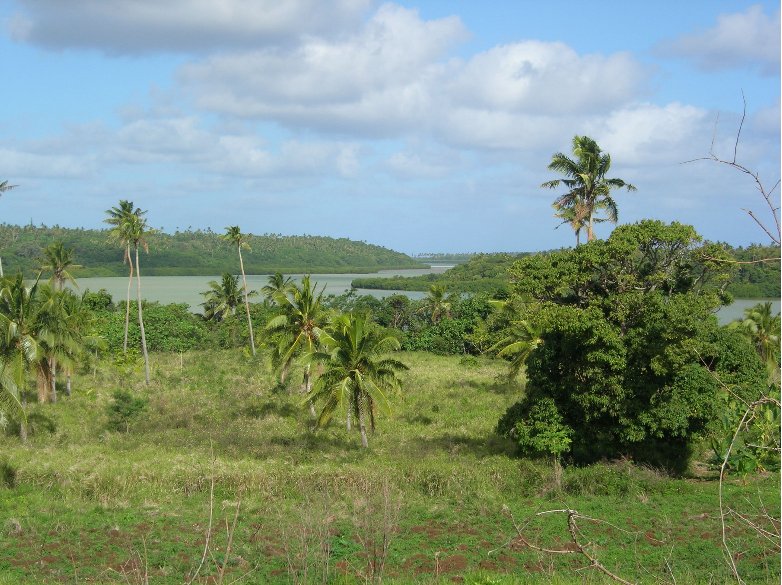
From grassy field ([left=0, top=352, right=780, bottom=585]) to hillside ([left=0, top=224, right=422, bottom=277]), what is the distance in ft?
291

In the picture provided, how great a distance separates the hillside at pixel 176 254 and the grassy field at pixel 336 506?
3497 inches

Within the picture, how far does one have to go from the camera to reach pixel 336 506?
16.3 metres

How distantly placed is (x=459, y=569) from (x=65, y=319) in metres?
20.9

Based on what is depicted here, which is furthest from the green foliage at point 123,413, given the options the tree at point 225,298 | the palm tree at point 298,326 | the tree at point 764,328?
the tree at point 225,298

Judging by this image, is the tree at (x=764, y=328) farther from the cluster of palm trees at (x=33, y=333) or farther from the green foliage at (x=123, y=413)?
the cluster of palm trees at (x=33, y=333)

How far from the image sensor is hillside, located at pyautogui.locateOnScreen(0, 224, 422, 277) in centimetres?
12494

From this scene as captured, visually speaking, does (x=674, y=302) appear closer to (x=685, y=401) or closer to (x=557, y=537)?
(x=685, y=401)

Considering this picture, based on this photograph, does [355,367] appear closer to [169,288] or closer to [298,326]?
[298,326]

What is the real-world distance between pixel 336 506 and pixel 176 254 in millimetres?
139718

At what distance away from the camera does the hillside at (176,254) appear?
12494cm

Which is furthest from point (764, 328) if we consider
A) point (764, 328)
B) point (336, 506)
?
point (336, 506)

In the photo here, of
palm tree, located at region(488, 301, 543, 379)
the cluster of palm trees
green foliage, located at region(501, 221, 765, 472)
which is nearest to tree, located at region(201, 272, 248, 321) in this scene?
the cluster of palm trees

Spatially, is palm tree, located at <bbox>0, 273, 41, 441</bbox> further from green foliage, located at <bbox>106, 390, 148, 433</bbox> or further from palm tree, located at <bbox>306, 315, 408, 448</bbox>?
palm tree, located at <bbox>306, 315, 408, 448</bbox>

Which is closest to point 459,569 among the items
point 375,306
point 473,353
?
point 473,353
